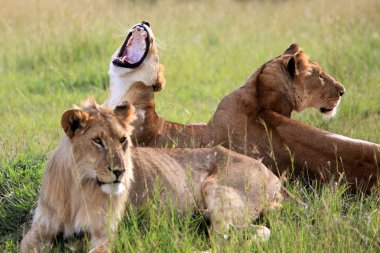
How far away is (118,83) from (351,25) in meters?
5.94

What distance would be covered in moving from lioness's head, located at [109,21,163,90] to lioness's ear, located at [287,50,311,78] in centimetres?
91

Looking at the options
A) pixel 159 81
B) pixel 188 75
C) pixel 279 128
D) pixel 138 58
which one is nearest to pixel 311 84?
pixel 279 128

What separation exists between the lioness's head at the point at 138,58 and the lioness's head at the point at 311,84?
93cm

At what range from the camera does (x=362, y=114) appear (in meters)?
7.58

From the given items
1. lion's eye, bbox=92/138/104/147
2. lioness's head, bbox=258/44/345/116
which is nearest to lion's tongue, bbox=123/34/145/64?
lioness's head, bbox=258/44/345/116

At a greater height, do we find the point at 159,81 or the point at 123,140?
the point at 123,140

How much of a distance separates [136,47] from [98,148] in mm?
2144

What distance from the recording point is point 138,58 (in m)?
5.96

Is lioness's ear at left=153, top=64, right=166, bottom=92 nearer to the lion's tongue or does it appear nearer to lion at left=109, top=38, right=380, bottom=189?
lion at left=109, top=38, right=380, bottom=189

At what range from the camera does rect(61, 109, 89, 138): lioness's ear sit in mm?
3947

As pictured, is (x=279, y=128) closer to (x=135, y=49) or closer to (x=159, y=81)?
(x=159, y=81)

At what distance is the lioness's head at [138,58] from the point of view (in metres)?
5.93

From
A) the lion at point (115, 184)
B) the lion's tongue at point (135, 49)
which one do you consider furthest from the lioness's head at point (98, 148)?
the lion's tongue at point (135, 49)

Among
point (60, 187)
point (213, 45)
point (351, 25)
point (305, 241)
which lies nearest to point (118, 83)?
point (60, 187)
